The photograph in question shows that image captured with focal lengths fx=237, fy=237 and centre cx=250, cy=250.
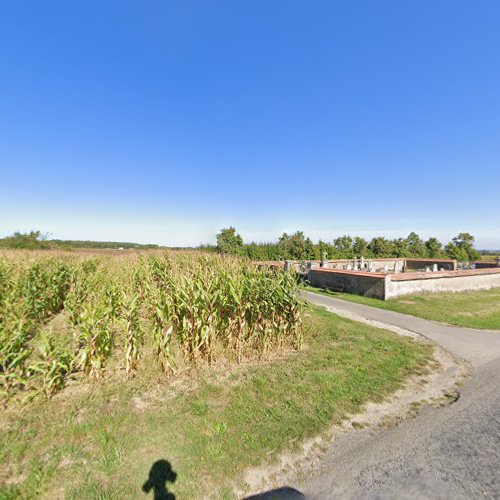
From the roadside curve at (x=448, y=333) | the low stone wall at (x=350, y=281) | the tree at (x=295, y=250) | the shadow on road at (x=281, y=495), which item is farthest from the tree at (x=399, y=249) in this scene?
the shadow on road at (x=281, y=495)

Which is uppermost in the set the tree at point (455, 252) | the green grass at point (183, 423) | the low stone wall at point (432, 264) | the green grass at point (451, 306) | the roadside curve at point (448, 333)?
the tree at point (455, 252)

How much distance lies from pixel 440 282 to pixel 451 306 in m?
3.25

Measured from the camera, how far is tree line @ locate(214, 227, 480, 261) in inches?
1216

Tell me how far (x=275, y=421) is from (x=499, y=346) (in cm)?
755

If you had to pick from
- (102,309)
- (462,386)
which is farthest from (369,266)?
(102,309)

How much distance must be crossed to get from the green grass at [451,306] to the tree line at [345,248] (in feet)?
41.4

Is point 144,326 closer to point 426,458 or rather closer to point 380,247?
point 426,458

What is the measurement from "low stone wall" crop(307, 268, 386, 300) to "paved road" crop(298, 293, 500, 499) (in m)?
8.97

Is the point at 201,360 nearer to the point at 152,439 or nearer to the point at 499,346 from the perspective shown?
the point at 152,439

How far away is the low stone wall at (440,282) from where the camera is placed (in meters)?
13.1

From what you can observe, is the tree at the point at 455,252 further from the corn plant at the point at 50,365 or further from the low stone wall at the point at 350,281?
the corn plant at the point at 50,365

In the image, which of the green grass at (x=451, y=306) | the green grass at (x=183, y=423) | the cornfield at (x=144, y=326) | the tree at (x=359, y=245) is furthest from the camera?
the tree at (x=359, y=245)

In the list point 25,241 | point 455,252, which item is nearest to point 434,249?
point 455,252

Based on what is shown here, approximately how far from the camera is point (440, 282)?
1441 centimetres
